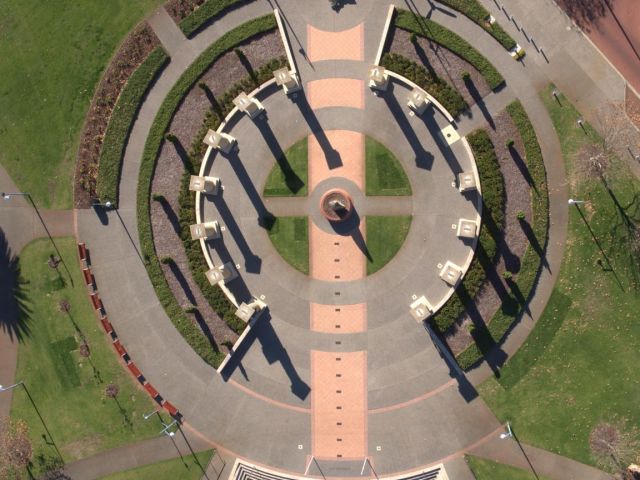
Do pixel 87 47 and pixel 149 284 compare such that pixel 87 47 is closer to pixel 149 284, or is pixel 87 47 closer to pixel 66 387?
pixel 149 284

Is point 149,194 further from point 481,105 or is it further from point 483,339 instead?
point 483,339

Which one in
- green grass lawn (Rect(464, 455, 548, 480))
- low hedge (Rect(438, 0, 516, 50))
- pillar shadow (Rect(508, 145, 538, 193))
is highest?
low hedge (Rect(438, 0, 516, 50))

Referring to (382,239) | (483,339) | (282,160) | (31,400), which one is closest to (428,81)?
(382,239)

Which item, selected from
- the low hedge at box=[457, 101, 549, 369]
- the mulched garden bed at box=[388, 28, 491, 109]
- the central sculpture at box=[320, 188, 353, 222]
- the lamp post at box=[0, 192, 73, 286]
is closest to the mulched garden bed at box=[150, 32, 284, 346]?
the lamp post at box=[0, 192, 73, 286]

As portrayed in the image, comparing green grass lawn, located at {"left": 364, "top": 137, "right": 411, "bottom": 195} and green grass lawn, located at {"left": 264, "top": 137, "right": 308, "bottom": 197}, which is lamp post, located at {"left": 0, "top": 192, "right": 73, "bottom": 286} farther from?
green grass lawn, located at {"left": 364, "top": 137, "right": 411, "bottom": 195}

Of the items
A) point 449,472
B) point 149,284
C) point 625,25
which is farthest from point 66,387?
point 625,25

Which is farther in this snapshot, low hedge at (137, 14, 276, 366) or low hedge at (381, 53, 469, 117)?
low hedge at (137, 14, 276, 366)
